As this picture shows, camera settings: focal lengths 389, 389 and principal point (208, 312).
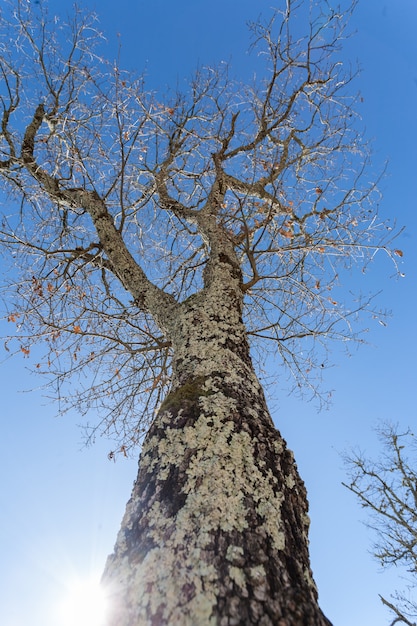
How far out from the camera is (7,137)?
380cm

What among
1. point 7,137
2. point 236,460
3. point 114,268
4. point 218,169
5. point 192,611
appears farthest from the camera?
point 218,169

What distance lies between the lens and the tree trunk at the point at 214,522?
0.86m

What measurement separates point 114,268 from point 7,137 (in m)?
1.91

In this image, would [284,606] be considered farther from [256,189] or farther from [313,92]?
[313,92]

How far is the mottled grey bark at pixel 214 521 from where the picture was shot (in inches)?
34.0

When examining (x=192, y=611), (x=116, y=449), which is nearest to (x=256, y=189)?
(x=116, y=449)

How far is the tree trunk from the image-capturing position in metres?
0.86

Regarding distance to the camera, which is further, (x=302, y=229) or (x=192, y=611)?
(x=302, y=229)

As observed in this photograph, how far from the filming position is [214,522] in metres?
1.04

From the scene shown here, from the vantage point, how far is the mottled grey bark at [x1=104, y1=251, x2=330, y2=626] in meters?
0.86

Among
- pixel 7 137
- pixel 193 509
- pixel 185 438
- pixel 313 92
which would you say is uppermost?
pixel 313 92

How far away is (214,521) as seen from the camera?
1.04 m

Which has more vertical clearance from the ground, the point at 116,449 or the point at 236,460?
the point at 116,449

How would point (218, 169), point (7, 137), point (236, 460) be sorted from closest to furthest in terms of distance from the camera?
1. point (236, 460)
2. point (7, 137)
3. point (218, 169)
